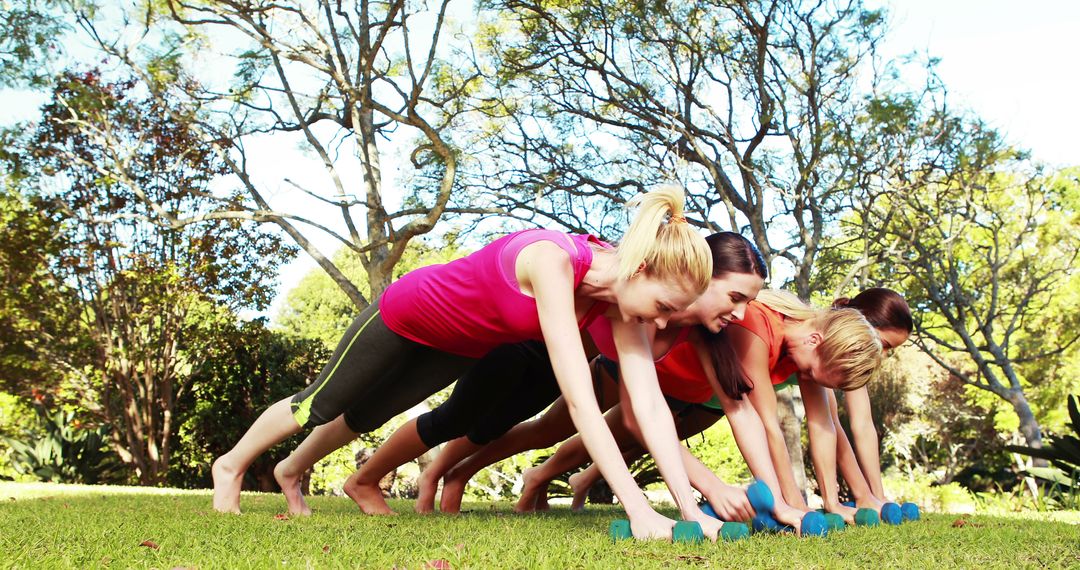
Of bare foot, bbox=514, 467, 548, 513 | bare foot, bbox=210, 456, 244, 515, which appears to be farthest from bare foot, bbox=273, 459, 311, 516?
bare foot, bbox=514, 467, 548, 513

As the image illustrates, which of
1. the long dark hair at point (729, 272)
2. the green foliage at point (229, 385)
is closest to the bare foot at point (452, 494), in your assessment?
the long dark hair at point (729, 272)

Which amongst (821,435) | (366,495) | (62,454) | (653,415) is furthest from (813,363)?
(62,454)

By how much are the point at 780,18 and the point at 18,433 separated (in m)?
16.1

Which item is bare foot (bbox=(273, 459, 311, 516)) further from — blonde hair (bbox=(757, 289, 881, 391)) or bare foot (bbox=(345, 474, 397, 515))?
blonde hair (bbox=(757, 289, 881, 391))

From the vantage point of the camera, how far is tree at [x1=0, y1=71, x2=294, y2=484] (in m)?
13.3

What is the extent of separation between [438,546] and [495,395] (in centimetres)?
163

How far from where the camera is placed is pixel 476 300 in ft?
11.1

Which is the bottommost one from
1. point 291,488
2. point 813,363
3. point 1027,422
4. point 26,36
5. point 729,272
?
point 1027,422

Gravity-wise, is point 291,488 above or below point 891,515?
above

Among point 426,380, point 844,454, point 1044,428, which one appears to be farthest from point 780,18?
point 1044,428

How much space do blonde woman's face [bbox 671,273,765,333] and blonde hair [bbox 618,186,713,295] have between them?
40cm

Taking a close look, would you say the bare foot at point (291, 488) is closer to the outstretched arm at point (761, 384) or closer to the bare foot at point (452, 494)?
the bare foot at point (452, 494)

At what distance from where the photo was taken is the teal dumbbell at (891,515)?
400 centimetres

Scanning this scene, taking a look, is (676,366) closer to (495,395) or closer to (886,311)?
(495,395)
